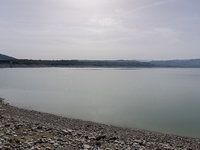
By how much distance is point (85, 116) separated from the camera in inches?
535

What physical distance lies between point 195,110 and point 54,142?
14333 millimetres

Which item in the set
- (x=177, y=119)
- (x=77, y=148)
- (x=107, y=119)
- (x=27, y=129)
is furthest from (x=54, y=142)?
(x=177, y=119)

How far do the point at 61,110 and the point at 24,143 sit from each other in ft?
31.1

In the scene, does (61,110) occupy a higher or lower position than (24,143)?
lower

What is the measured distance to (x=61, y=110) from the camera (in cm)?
1528

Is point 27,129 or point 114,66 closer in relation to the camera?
point 27,129

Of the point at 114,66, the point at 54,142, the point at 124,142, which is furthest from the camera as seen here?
the point at 114,66

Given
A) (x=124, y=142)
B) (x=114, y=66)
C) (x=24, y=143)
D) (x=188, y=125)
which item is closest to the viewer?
(x=24, y=143)

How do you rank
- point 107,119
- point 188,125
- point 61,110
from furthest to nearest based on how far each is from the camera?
1. point 61,110
2. point 107,119
3. point 188,125

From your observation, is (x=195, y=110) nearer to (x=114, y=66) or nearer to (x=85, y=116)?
(x=85, y=116)

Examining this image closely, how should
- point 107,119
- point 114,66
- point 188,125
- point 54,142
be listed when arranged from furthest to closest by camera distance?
point 114,66, point 107,119, point 188,125, point 54,142

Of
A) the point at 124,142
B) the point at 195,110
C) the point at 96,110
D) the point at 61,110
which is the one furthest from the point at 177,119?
the point at 61,110

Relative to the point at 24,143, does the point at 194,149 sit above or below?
below

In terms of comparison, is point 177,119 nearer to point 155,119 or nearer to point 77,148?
point 155,119
